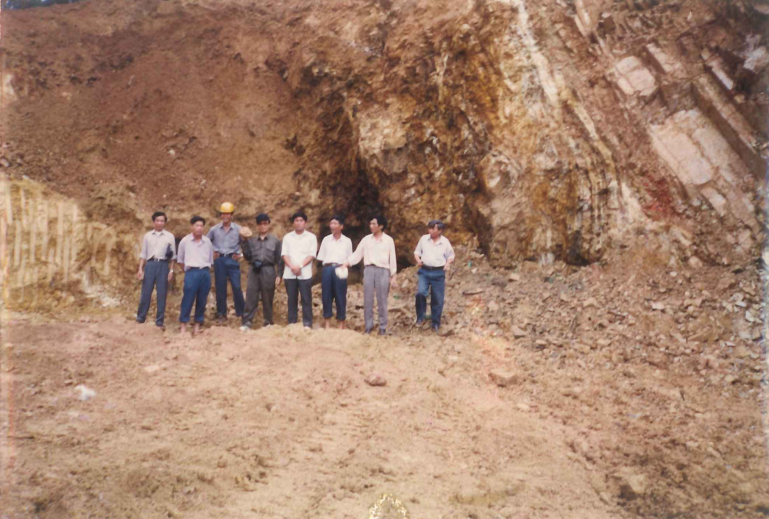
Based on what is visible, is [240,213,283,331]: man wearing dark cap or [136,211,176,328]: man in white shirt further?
[240,213,283,331]: man wearing dark cap

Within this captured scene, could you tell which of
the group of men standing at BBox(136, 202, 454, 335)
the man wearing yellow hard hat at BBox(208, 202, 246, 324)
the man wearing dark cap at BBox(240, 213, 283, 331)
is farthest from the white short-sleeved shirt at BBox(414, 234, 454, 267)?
the man wearing yellow hard hat at BBox(208, 202, 246, 324)

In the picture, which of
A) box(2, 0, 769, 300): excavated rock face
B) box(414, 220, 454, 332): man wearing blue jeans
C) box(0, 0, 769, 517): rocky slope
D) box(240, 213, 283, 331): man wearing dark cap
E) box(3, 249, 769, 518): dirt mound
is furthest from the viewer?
box(2, 0, 769, 300): excavated rock face

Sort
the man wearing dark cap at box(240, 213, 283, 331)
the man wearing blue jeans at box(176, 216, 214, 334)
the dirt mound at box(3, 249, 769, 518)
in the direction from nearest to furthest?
1. the dirt mound at box(3, 249, 769, 518)
2. the man wearing blue jeans at box(176, 216, 214, 334)
3. the man wearing dark cap at box(240, 213, 283, 331)

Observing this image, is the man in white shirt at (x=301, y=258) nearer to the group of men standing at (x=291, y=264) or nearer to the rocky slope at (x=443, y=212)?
the group of men standing at (x=291, y=264)

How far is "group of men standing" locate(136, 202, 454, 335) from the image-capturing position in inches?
270

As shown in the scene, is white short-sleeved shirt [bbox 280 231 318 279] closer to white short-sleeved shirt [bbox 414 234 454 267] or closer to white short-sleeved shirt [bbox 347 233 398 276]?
white short-sleeved shirt [bbox 347 233 398 276]

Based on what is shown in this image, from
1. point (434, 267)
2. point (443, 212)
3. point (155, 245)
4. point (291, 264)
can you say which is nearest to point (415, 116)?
point (443, 212)

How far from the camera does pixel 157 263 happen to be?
708 centimetres

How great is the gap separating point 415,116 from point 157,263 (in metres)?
4.91

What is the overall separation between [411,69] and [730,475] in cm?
771

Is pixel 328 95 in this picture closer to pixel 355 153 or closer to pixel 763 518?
pixel 355 153

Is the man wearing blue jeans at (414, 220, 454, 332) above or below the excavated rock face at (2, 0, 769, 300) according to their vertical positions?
below

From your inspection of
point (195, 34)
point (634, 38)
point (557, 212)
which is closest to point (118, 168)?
point (195, 34)

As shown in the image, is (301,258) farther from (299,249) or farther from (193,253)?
(193,253)
